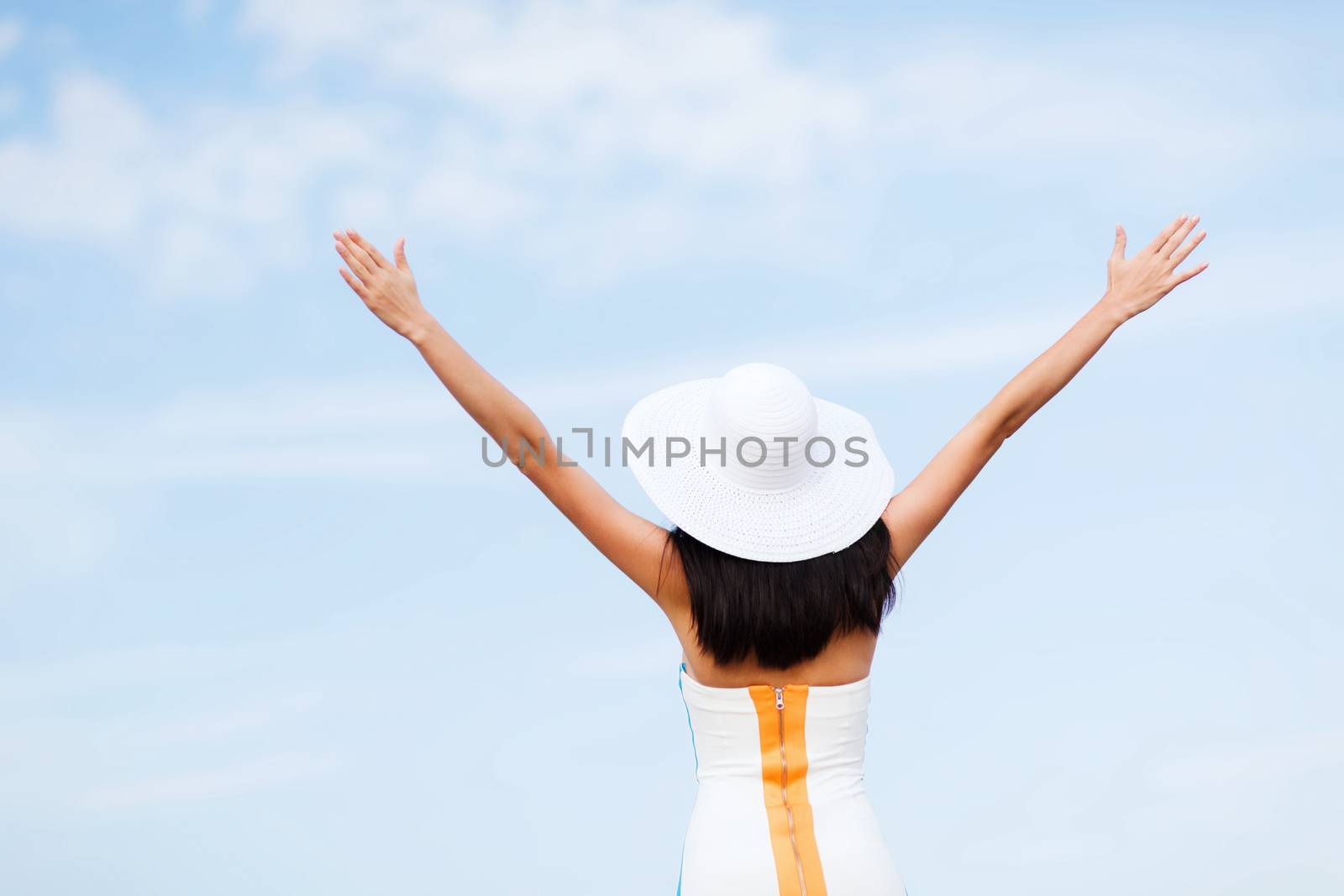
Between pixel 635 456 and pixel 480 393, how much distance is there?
1.71 feet

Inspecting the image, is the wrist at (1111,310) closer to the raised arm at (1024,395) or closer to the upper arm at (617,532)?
the raised arm at (1024,395)

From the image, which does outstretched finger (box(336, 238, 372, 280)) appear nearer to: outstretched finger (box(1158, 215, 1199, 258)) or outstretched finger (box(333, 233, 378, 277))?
outstretched finger (box(333, 233, 378, 277))

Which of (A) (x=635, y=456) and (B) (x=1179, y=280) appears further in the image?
(B) (x=1179, y=280)

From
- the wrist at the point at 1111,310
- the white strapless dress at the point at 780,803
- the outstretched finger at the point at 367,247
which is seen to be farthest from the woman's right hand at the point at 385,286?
the wrist at the point at 1111,310

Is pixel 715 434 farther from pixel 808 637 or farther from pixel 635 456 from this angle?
pixel 808 637

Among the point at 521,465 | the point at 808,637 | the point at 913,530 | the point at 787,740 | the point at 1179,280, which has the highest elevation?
the point at 1179,280

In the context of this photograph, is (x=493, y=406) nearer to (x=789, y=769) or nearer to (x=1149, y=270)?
(x=789, y=769)

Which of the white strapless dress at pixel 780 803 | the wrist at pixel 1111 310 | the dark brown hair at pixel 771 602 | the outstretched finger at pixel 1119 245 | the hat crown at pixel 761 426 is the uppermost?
the outstretched finger at pixel 1119 245

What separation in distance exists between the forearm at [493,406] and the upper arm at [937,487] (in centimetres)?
105

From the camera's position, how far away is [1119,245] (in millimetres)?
4371

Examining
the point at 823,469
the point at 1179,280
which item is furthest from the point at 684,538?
the point at 1179,280

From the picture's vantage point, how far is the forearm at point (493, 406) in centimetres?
352

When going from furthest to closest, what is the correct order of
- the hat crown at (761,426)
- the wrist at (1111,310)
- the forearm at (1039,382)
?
1. the wrist at (1111,310)
2. the forearm at (1039,382)
3. the hat crown at (761,426)

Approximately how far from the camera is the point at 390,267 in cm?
368
